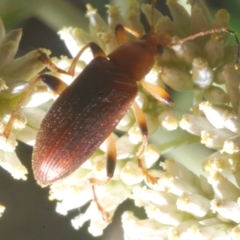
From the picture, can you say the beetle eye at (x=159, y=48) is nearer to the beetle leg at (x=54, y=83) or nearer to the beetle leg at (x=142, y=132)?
the beetle leg at (x=142, y=132)

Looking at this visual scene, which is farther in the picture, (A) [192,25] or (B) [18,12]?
(B) [18,12]

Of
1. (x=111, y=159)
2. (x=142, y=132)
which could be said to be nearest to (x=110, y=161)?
(x=111, y=159)

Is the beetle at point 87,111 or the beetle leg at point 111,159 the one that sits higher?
the beetle at point 87,111

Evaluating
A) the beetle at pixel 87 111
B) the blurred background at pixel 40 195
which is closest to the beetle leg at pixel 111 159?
the beetle at pixel 87 111

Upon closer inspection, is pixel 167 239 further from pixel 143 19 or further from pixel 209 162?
pixel 143 19

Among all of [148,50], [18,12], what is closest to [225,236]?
[148,50]

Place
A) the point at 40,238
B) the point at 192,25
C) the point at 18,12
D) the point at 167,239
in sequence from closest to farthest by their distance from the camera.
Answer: the point at 167,239, the point at 192,25, the point at 18,12, the point at 40,238

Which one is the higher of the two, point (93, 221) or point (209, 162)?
point (209, 162)
